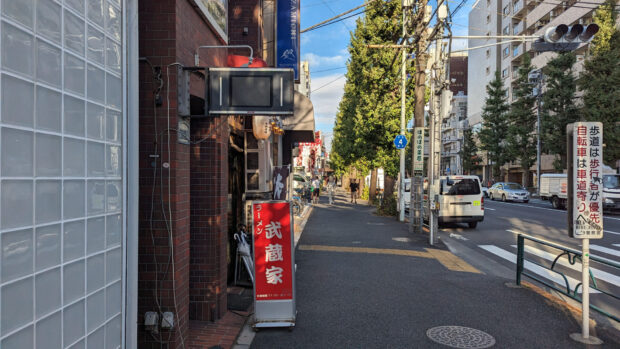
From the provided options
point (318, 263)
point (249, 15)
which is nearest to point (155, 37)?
point (249, 15)

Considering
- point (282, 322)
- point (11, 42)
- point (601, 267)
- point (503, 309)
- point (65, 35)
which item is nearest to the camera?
point (11, 42)

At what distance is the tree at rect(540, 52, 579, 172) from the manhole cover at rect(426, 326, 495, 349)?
32.5 m

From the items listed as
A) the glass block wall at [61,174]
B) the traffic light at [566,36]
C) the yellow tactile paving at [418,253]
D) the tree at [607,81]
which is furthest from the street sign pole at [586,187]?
the tree at [607,81]

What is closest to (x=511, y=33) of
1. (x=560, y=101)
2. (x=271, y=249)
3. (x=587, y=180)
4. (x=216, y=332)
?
(x=560, y=101)

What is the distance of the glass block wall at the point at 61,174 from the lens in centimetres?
211

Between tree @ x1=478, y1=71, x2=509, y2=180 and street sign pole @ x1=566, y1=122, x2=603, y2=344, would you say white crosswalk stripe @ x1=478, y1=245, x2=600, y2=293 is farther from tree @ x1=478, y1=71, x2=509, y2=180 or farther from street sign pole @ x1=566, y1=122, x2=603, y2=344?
tree @ x1=478, y1=71, x2=509, y2=180

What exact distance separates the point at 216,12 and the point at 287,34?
20.1 feet

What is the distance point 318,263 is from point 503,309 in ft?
Answer: 13.2

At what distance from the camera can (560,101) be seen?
33.3 metres

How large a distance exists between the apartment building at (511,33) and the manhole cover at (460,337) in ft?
113

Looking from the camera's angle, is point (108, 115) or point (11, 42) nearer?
point (11, 42)

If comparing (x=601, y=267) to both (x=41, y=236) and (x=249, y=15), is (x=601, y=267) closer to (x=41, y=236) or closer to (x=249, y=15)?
(x=249, y=15)

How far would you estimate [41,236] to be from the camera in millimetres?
2334

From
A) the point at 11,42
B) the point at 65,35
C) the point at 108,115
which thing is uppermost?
the point at 65,35
